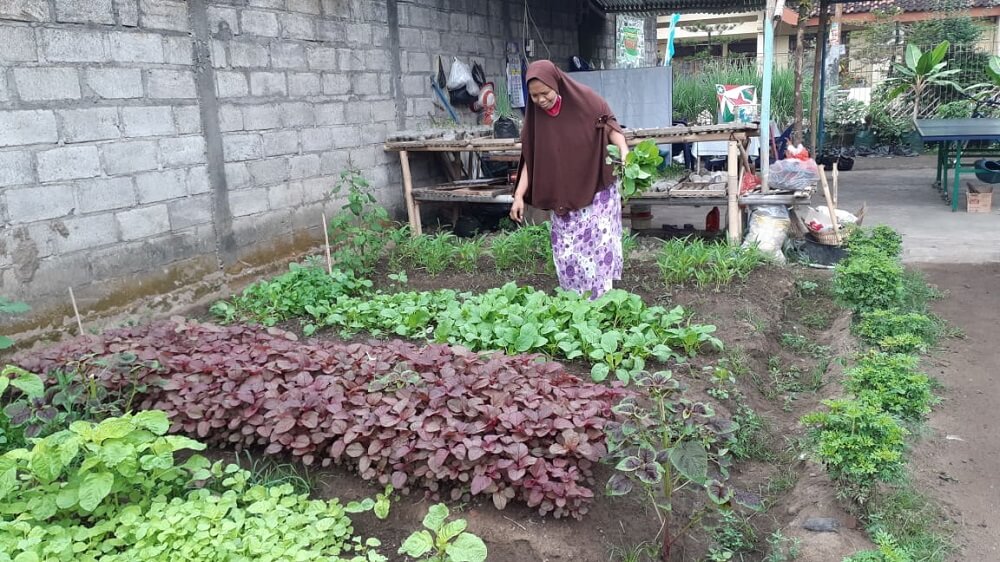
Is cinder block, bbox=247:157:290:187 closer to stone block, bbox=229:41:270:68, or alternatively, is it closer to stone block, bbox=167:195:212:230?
stone block, bbox=167:195:212:230

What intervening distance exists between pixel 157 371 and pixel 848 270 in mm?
4316

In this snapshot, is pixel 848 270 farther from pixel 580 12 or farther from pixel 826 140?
pixel 826 140

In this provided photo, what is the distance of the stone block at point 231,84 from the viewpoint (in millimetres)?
5773

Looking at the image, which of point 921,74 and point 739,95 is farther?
point 921,74

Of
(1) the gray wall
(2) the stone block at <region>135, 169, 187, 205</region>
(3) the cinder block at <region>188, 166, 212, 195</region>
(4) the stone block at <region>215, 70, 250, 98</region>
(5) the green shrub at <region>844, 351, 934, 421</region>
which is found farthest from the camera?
(4) the stone block at <region>215, 70, 250, 98</region>

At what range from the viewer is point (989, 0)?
58.7 feet

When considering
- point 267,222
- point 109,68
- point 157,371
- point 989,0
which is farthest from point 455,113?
point 989,0

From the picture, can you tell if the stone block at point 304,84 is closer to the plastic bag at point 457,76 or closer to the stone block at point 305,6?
the stone block at point 305,6

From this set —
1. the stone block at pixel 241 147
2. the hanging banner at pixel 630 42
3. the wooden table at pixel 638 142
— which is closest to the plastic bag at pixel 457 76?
the wooden table at pixel 638 142

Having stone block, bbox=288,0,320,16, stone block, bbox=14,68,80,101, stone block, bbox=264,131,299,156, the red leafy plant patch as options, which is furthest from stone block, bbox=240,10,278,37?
the red leafy plant patch

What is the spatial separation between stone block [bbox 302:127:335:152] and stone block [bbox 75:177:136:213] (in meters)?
1.79

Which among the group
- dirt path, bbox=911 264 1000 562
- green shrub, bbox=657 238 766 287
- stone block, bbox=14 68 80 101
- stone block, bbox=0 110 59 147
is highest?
stone block, bbox=14 68 80 101

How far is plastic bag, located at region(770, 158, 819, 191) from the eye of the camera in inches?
282

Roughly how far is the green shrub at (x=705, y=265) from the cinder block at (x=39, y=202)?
4.08 metres
